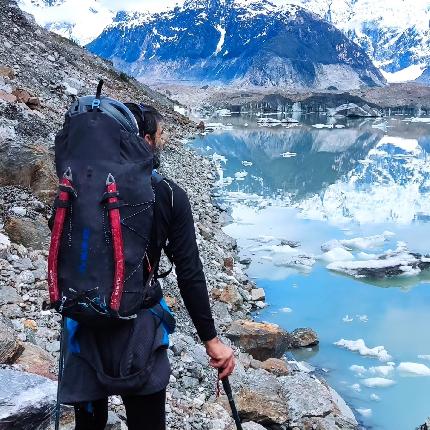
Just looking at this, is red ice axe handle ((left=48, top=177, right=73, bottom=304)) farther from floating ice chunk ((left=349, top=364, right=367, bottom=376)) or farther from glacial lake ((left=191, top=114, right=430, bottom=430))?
floating ice chunk ((left=349, top=364, right=367, bottom=376))

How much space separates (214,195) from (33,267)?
12.6 metres

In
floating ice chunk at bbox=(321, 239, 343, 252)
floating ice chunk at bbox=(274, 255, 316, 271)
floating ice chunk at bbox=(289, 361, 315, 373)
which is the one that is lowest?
floating ice chunk at bbox=(289, 361, 315, 373)

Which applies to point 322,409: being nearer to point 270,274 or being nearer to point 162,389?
point 162,389

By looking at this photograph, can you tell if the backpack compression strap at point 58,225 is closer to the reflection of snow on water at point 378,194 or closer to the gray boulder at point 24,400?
the gray boulder at point 24,400

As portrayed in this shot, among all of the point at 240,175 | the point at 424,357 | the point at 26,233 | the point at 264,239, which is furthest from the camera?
the point at 240,175

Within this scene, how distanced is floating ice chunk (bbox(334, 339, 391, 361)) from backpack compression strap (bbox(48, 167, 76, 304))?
18.3 feet

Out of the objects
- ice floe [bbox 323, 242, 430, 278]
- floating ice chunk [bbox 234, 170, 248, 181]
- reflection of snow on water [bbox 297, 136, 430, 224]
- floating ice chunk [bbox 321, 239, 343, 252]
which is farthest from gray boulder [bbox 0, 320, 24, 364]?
floating ice chunk [bbox 234, 170, 248, 181]

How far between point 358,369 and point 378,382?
0.31 m

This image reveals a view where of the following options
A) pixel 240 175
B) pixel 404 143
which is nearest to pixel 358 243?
pixel 240 175

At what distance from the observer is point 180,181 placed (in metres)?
14.9

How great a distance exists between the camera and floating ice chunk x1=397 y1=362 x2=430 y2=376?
6270mm

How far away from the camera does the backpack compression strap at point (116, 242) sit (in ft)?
5.54

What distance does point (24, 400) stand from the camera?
7.25ft

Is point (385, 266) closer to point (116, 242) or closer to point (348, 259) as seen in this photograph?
point (348, 259)
